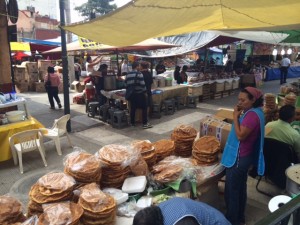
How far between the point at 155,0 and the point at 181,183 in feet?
6.68

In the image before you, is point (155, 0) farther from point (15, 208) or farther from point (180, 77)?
point (180, 77)

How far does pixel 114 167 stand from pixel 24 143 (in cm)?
379

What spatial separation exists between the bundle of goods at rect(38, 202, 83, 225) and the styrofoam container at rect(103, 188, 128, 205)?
423mm

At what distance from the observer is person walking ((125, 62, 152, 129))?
314 inches

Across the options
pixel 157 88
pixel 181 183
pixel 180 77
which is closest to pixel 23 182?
pixel 181 183

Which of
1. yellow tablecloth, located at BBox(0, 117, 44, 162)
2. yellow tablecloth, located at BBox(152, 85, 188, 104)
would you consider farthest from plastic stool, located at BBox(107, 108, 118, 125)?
yellow tablecloth, located at BBox(0, 117, 44, 162)

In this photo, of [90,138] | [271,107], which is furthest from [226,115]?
[90,138]

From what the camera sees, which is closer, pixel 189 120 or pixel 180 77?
pixel 189 120

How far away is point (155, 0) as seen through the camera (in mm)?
2996

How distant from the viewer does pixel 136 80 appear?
26.2 feet

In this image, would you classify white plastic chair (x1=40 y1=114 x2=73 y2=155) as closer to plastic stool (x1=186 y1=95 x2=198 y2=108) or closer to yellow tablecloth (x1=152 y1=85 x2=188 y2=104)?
yellow tablecloth (x1=152 y1=85 x2=188 y2=104)

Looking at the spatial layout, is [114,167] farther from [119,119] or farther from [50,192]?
[119,119]

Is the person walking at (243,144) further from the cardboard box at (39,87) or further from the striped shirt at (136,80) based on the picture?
the cardboard box at (39,87)

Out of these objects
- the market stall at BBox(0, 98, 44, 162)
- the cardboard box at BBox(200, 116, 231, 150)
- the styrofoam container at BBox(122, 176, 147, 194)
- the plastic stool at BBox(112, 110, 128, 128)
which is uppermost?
the cardboard box at BBox(200, 116, 231, 150)
